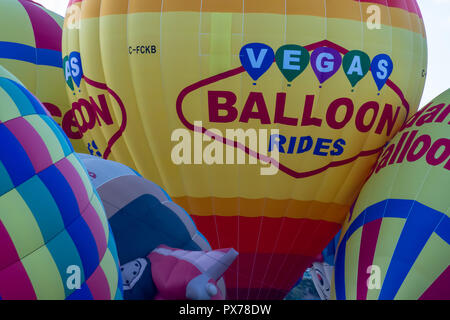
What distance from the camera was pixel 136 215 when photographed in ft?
11.4

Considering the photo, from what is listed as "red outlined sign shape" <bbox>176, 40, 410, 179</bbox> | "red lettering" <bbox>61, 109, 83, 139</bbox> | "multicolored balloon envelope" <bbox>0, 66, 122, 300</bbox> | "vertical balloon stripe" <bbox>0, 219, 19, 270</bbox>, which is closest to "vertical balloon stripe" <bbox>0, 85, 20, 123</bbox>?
"multicolored balloon envelope" <bbox>0, 66, 122, 300</bbox>

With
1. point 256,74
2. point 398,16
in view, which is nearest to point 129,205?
point 256,74

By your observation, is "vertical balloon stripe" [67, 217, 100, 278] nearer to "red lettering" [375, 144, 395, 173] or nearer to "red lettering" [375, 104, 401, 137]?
"red lettering" [375, 144, 395, 173]

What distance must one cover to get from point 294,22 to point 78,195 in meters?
2.83

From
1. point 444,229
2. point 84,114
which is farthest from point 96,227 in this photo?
point 84,114

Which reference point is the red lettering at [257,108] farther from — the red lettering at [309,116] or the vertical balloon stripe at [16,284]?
the vertical balloon stripe at [16,284]

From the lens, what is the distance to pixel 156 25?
4.89 m

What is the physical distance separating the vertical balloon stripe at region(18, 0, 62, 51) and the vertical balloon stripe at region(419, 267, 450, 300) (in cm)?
496

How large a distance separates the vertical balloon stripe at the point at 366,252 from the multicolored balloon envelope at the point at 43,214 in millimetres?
2188

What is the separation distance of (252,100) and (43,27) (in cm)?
327

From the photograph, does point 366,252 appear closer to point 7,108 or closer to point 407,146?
point 407,146

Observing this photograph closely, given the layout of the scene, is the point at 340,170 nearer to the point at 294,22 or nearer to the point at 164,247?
the point at 294,22

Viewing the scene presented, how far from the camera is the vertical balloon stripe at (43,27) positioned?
6.67 metres

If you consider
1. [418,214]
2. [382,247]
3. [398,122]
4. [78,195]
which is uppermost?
[78,195]
